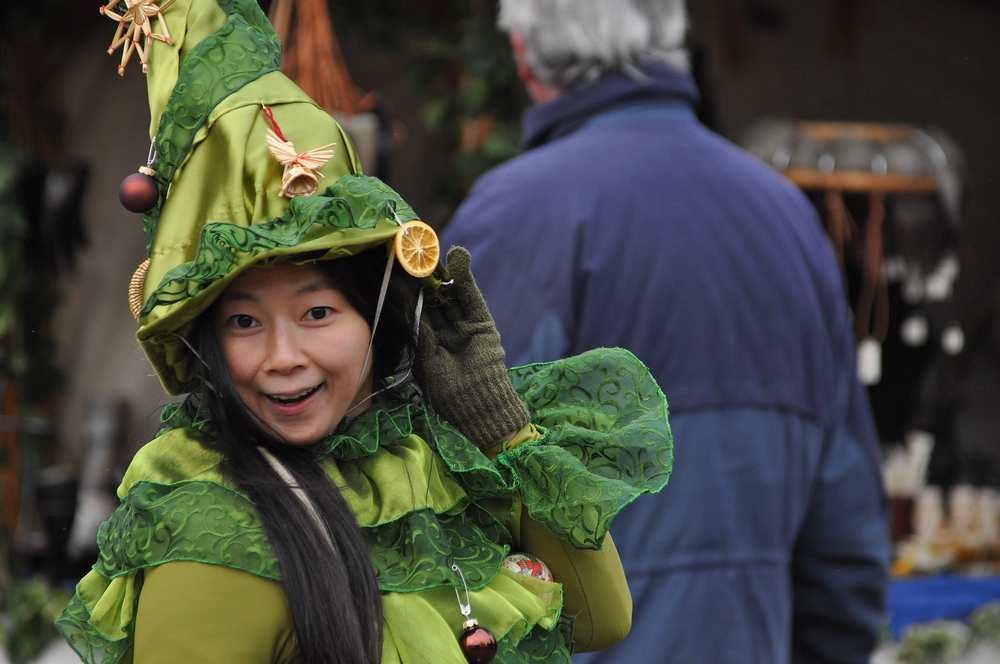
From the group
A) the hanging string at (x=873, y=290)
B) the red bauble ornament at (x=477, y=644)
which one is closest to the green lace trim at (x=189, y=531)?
the red bauble ornament at (x=477, y=644)

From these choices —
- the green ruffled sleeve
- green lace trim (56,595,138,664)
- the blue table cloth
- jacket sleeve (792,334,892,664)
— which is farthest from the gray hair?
the blue table cloth

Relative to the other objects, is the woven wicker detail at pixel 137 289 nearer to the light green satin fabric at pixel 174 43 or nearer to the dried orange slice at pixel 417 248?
the light green satin fabric at pixel 174 43

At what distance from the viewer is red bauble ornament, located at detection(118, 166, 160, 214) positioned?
1.37 meters

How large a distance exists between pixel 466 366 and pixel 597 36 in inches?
42.8

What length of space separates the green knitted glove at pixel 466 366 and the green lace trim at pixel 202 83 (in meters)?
0.33

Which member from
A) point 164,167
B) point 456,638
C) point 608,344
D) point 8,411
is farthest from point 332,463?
point 8,411

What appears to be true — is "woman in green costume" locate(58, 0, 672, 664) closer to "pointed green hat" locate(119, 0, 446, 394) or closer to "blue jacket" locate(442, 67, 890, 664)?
"pointed green hat" locate(119, 0, 446, 394)

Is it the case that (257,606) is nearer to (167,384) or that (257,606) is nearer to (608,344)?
(167,384)

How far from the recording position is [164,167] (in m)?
1.40

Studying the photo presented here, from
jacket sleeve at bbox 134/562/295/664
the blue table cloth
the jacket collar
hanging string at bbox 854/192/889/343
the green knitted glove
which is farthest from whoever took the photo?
hanging string at bbox 854/192/889/343

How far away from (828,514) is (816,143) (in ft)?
6.91

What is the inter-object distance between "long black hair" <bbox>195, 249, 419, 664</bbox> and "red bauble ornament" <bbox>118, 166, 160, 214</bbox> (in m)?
0.14

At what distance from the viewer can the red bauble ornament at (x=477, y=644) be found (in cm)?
132

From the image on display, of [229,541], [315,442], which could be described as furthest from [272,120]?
[229,541]
